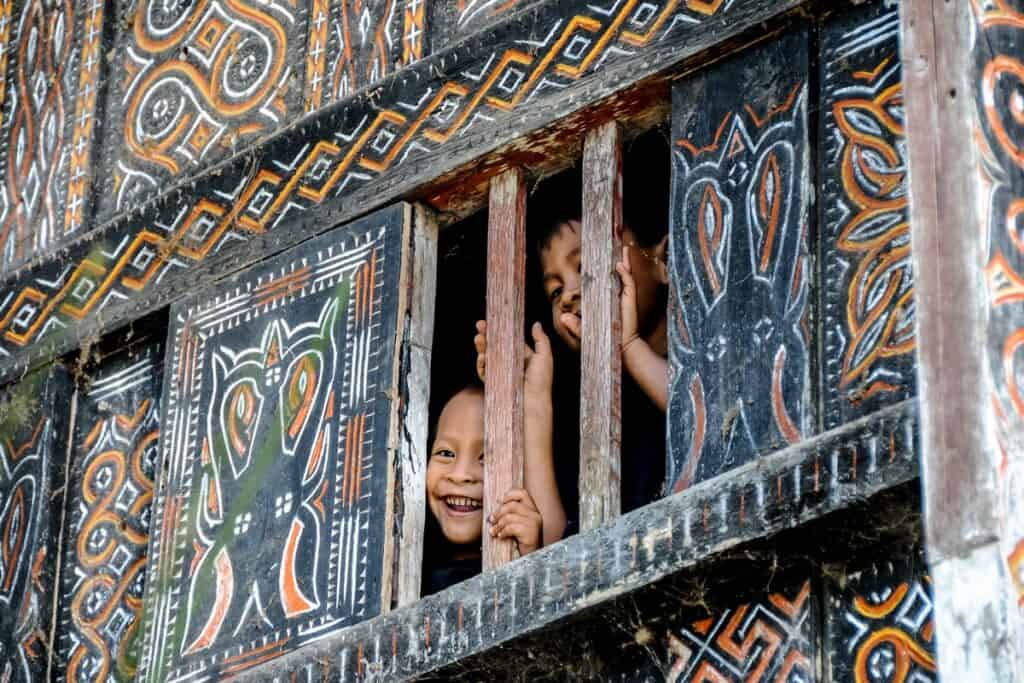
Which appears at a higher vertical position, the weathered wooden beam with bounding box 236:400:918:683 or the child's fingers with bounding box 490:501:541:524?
the child's fingers with bounding box 490:501:541:524

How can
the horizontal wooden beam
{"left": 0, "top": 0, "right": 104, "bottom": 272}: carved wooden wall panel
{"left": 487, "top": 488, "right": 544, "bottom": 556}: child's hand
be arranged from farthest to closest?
{"left": 0, "top": 0, "right": 104, "bottom": 272}: carved wooden wall panel → the horizontal wooden beam → {"left": 487, "top": 488, "right": 544, "bottom": 556}: child's hand

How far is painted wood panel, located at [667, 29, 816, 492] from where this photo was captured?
22.7ft

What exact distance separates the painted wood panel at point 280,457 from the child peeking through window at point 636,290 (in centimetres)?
46

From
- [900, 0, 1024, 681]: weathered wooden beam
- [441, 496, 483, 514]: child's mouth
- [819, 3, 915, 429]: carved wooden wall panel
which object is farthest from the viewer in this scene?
[441, 496, 483, 514]: child's mouth

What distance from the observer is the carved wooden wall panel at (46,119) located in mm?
9055

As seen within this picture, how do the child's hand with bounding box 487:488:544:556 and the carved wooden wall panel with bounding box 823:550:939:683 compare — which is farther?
the child's hand with bounding box 487:488:544:556

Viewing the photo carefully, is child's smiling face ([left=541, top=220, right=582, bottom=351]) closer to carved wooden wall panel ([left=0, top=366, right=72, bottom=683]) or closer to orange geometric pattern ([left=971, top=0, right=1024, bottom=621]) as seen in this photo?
carved wooden wall panel ([left=0, top=366, right=72, bottom=683])

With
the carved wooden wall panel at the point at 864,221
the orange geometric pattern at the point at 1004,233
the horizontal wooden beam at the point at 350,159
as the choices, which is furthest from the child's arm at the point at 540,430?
the orange geometric pattern at the point at 1004,233

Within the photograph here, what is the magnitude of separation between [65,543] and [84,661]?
39cm

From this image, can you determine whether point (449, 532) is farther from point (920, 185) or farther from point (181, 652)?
point (920, 185)

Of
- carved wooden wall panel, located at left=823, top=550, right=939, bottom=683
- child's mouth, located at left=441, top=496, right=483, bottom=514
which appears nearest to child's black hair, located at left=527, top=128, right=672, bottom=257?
child's mouth, located at left=441, top=496, right=483, bottom=514

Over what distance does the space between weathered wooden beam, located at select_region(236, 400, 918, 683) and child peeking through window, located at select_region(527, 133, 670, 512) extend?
24.8 inches

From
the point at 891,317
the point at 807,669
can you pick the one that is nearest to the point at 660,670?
the point at 807,669

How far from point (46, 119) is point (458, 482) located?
6.65ft
